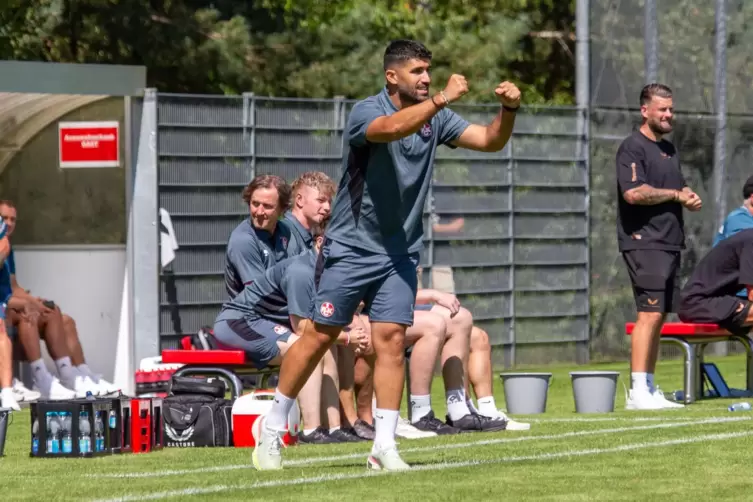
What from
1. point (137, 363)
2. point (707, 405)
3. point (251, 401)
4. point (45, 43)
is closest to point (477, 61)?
Answer: point (45, 43)

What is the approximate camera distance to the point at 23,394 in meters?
14.8

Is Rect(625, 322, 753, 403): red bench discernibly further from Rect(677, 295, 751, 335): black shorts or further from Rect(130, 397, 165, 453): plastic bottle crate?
Rect(130, 397, 165, 453): plastic bottle crate

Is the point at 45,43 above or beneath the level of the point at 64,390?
above

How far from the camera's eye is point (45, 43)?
24328 mm

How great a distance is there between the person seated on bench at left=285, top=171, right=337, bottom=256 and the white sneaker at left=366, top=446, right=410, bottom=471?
7.96ft

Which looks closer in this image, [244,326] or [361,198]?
[361,198]

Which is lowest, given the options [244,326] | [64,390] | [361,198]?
[64,390]

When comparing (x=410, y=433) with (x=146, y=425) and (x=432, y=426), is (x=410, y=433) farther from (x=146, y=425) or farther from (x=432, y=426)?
(x=146, y=425)

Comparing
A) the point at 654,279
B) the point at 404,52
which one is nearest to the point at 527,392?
the point at 654,279

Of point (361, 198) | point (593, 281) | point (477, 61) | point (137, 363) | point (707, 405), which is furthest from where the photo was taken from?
point (477, 61)

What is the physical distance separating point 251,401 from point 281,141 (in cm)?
751

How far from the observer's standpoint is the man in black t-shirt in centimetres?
1170

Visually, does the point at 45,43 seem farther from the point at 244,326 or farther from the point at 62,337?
the point at 244,326

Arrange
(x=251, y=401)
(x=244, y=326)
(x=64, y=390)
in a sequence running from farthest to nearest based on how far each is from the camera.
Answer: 1. (x=64, y=390)
2. (x=244, y=326)
3. (x=251, y=401)
